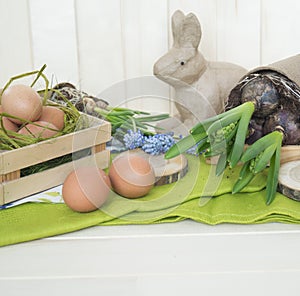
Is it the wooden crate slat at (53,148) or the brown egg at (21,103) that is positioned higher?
the brown egg at (21,103)

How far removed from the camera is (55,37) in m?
1.45

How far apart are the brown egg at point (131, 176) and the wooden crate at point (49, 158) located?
8 centimetres

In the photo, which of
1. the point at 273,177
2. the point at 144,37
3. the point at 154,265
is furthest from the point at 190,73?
the point at 154,265

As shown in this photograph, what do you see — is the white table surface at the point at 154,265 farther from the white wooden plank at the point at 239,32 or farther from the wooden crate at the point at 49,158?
the white wooden plank at the point at 239,32

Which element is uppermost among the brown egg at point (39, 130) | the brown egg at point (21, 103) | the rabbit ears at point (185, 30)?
the rabbit ears at point (185, 30)

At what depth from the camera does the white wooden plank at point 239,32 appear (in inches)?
56.6

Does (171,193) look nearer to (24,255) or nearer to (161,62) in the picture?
(24,255)

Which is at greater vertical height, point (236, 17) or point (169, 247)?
point (236, 17)

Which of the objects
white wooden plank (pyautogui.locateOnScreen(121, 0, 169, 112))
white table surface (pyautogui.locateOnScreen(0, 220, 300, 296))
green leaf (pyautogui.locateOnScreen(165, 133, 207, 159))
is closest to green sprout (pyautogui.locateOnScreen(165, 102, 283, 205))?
green leaf (pyautogui.locateOnScreen(165, 133, 207, 159))

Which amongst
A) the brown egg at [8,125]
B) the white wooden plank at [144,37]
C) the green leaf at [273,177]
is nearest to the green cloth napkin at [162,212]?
the green leaf at [273,177]

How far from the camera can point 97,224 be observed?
35.9 inches

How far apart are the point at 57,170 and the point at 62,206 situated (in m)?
0.08

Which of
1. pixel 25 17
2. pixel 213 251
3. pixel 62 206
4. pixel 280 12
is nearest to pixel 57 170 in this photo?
pixel 62 206

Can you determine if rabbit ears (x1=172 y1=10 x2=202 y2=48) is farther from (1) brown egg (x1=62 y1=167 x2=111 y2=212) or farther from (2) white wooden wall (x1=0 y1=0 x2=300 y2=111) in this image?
(1) brown egg (x1=62 y1=167 x2=111 y2=212)
